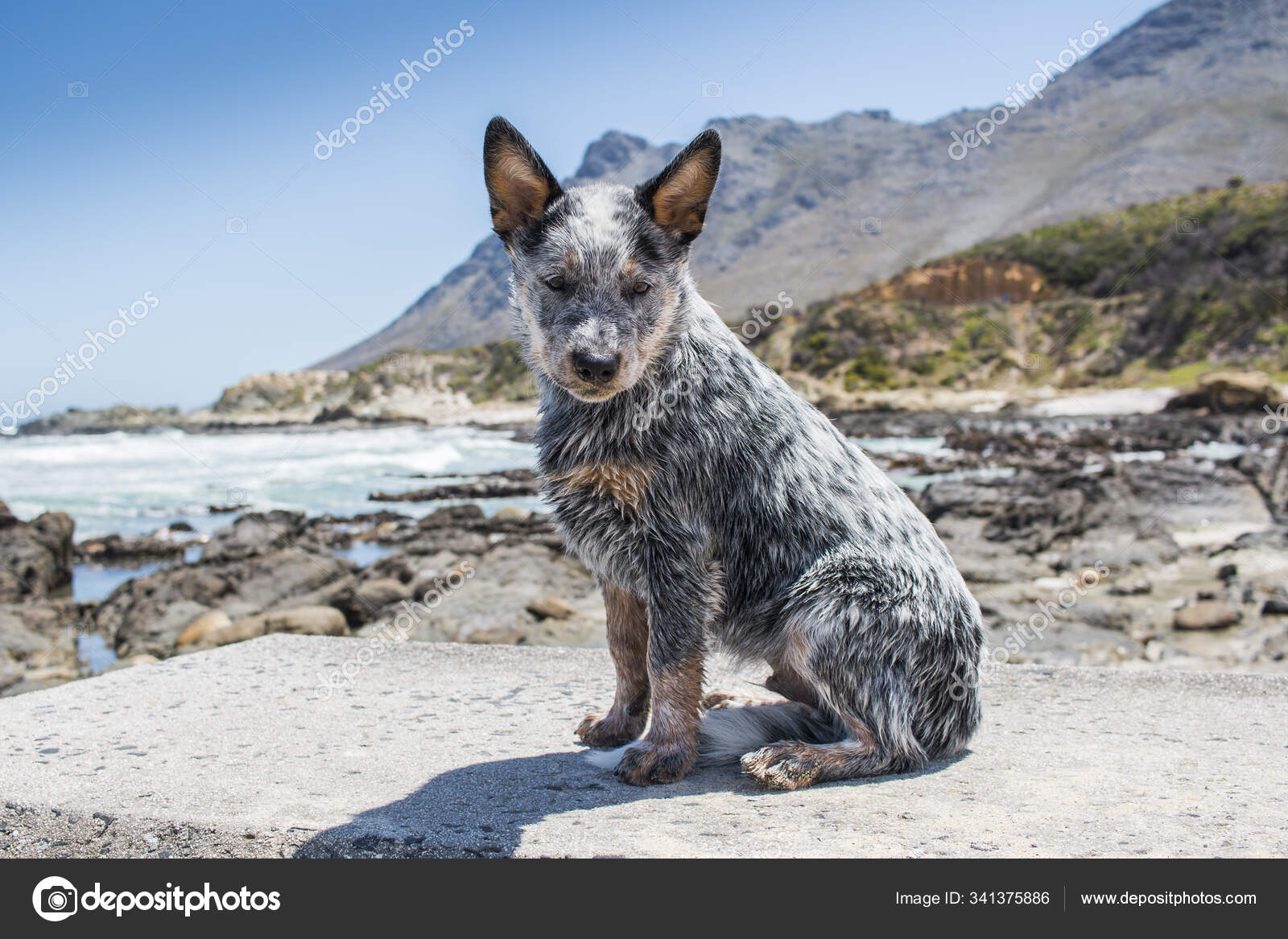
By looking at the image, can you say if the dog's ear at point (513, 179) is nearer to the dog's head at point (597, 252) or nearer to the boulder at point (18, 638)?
the dog's head at point (597, 252)

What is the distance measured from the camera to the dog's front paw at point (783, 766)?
3684 millimetres

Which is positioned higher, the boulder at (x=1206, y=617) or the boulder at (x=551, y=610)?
the boulder at (x=551, y=610)

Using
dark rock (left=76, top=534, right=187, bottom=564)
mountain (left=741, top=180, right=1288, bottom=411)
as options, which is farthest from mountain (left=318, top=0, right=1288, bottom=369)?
dark rock (left=76, top=534, right=187, bottom=564)

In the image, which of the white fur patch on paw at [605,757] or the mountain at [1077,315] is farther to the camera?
the mountain at [1077,315]

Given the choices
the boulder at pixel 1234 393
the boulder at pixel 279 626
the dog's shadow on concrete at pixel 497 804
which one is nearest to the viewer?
the dog's shadow on concrete at pixel 497 804

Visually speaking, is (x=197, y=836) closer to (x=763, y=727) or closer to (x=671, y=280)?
(x=763, y=727)

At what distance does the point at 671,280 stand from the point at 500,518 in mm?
15693

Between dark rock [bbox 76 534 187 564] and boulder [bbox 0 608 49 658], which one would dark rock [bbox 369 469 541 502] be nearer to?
dark rock [bbox 76 534 187 564]

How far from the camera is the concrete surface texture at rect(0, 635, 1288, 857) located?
3.19 m

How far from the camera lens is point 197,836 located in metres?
3.35

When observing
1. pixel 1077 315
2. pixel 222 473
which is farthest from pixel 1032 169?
pixel 222 473
